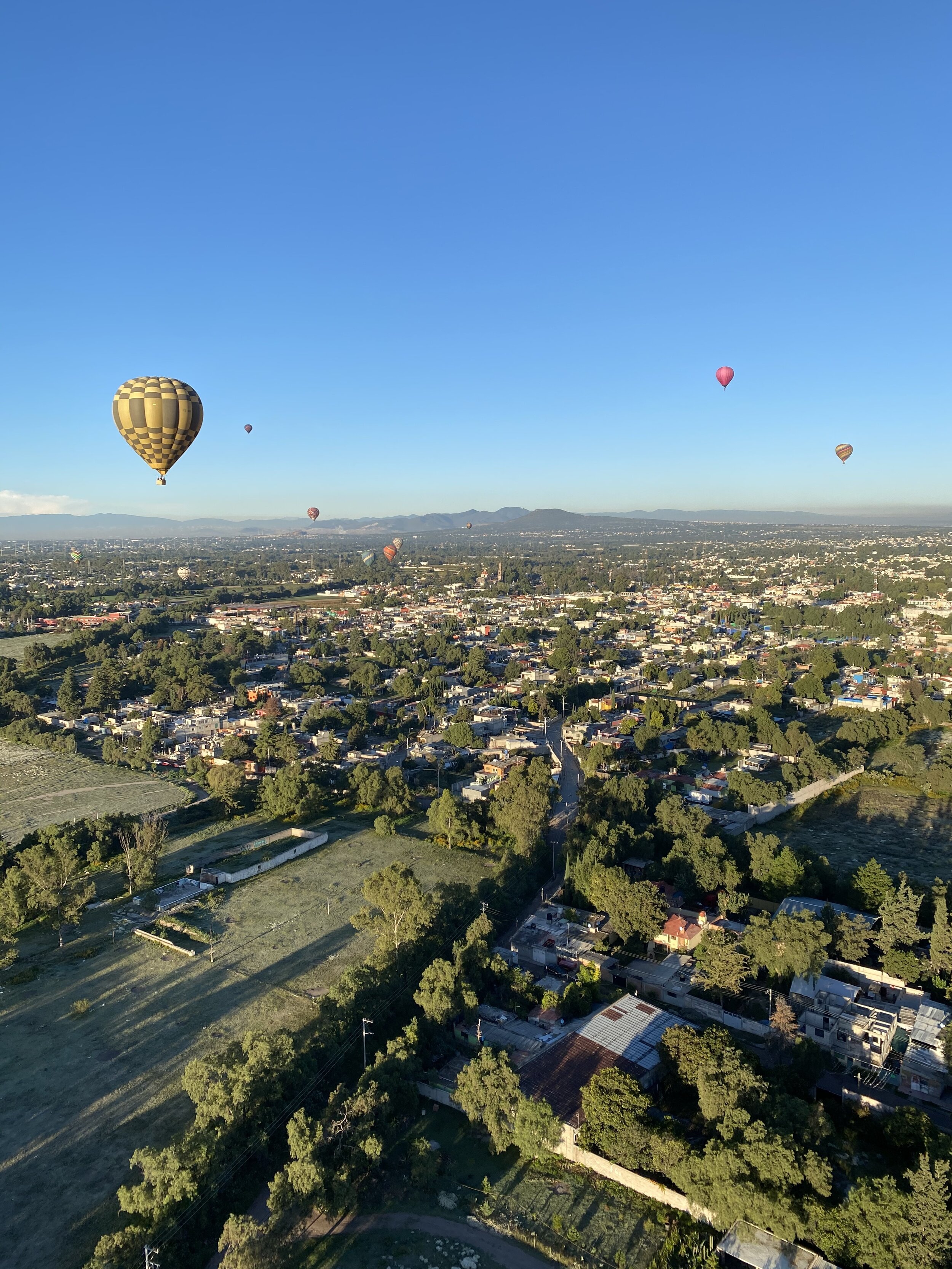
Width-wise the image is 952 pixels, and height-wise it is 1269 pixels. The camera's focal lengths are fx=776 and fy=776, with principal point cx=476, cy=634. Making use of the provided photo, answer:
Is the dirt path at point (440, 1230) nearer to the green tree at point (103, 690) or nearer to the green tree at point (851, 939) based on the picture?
the green tree at point (851, 939)

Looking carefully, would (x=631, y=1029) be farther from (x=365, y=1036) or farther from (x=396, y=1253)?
(x=396, y=1253)

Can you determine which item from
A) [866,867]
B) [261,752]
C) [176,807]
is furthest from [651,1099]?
[261,752]

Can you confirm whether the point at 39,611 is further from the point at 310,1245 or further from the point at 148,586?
the point at 310,1245

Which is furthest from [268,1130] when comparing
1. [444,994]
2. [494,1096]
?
[444,994]

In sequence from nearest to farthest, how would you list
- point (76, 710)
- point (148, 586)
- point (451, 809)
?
point (451, 809), point (76, 710), point (148, 586)

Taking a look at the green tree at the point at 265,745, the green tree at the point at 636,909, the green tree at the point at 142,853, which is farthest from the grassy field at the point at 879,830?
the green tree at the point at 265,745
